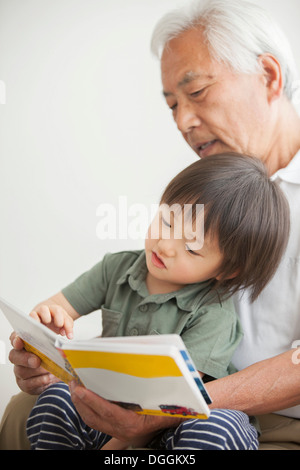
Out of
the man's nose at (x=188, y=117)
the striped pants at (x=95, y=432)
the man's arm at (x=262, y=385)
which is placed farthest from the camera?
the man's nose at (x=188, y=117)

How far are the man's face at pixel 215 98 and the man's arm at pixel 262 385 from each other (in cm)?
70

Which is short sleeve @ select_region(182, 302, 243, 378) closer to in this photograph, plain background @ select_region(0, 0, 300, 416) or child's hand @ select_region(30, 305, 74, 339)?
child's hand @ select_region(30, 305, 74, 339)

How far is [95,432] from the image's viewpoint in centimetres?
142

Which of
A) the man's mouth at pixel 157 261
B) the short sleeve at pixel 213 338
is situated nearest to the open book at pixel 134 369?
the short sleeve at pixel 213 338

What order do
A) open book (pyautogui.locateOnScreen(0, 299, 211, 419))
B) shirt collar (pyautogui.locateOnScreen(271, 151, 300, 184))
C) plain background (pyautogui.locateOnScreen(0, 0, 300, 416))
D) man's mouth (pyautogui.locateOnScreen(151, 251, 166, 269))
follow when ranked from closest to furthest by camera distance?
open book (pyautogui.locateOnScreen(0, 299, 211, 419))
man's mouth (pyautogui.locateOnScreen(151, 251, 166, 269))
shirt collar (pyautogui.locateOnScreen(271, 151, 300, 184))
plain background (pyautogui.locateOnScreen(0, 0, 300, 416))

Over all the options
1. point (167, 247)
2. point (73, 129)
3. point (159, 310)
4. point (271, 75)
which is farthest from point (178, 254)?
point (73, 129)

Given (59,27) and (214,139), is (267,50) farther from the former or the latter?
(59,27)

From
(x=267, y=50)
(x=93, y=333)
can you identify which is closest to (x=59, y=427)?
(x=93, y=333)

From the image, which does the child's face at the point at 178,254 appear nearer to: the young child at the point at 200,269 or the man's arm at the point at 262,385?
the young child at the point at 200,269

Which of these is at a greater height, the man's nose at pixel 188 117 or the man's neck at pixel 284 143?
the man's nose at pixel 188 117

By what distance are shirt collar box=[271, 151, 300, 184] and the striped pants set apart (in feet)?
2.31

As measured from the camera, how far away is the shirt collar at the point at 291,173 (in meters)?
1.58

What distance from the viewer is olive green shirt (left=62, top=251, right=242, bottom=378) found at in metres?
1.39

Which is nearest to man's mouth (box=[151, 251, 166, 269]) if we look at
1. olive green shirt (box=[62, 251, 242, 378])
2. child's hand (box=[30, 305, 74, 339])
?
olive green shirt (box=[62, 251, 242, 378])
